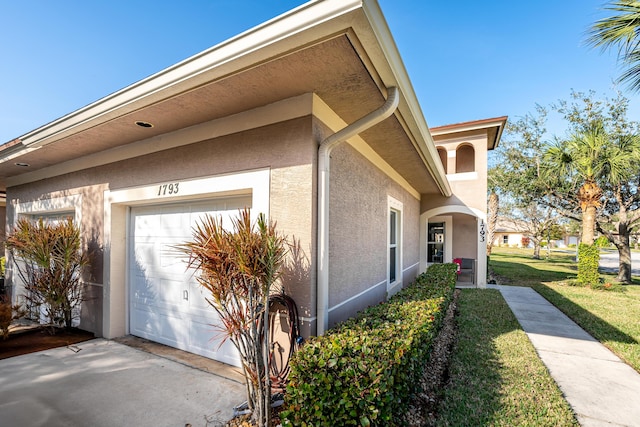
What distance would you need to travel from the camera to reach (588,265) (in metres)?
11.1

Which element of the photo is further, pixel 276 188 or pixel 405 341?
pixel 276 188

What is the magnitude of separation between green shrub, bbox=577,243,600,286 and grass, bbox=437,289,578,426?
26.7 ft

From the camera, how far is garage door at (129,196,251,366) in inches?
158

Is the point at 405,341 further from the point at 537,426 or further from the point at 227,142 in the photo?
the point at 227,142

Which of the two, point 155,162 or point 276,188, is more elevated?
point 155,162

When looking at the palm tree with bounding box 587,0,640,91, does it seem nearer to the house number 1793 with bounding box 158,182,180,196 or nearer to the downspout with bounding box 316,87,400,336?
the downspout with bounding box 316,87,400,336

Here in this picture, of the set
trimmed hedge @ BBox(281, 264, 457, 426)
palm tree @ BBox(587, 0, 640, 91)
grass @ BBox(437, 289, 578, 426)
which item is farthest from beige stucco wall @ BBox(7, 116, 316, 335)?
palm tree @ BBox(587, 0, 640, 91)

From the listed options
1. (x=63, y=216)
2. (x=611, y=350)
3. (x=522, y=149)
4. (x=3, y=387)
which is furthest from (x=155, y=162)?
(x=522, y=149)

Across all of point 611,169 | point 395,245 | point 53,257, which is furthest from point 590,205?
point 53,257

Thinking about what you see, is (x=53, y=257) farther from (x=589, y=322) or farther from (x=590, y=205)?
(x=590, y=205)

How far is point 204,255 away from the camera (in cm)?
273

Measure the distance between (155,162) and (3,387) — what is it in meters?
3.23

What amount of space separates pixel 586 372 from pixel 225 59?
612cm

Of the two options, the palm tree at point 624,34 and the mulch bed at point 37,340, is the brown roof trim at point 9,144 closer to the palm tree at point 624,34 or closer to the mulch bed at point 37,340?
the mulch bed at point 37,340
